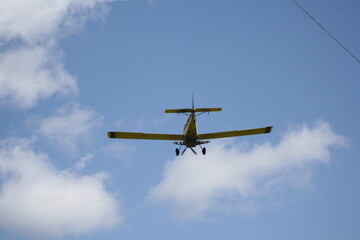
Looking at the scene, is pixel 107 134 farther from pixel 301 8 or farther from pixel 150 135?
pixel 301 8

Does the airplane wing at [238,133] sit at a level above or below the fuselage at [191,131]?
above

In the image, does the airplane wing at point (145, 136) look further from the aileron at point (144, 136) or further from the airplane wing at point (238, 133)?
the airplane wing at point (238, 133)

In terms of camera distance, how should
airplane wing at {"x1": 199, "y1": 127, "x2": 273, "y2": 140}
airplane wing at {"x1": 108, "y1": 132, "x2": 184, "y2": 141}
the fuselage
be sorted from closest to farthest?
1. the fuselage
2. airplane wing at {"x1": 108, "y1": 132, "x2": 184, "y2": 141}
3. airplane wing at {"x1": 199, "y1": 127, "x2": 273, "y2": 140}

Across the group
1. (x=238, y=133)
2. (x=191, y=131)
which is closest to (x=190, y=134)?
(x=191, y=131)

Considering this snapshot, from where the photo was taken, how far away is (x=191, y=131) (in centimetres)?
2534

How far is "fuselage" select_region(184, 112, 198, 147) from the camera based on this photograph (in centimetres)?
2477

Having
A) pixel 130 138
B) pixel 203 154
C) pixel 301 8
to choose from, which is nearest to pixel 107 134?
pixel 130 138

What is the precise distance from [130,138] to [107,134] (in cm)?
180

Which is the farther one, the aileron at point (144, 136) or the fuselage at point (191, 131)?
the aileron at point (144, 136)

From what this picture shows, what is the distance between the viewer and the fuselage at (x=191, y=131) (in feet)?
81.3

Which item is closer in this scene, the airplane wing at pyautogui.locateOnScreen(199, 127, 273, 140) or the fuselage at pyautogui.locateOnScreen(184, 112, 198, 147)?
the fuselage at pyautogui.locateOnScreen(184, 112, 198, 147)

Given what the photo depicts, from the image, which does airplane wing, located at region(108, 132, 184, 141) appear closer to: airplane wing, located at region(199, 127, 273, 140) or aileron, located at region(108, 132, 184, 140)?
aileron, located at region(108, 132, 184, 140)

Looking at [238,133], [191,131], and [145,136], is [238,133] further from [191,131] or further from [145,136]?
[145,136]

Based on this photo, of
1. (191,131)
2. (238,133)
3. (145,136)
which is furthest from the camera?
(238,133)
